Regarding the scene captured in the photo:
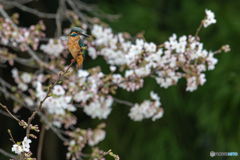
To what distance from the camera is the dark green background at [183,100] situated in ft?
9.62

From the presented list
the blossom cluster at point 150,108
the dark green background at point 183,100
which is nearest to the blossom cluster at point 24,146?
the blossom cluster at point 150,108

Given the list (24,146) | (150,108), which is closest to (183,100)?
(150,108)

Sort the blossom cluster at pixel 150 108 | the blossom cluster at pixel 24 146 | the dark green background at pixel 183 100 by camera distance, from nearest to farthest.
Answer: the blossom cluster at pixel 24 146, the blossom cluster at pixel 150 108, the dark green background at pixel 183 100

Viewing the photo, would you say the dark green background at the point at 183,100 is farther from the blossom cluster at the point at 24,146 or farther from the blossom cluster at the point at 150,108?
the blossom cluster at the point at 24,146

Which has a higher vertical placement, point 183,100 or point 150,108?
point 183,100

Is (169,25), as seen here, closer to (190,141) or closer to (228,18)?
(228,18)

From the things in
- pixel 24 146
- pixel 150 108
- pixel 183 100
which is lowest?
pixel 24 146

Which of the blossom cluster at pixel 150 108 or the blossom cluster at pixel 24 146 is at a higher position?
the blossom cluster at pixel 150 108

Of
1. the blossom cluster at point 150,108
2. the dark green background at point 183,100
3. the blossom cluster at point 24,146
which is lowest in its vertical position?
the blossom cluster at point 24,146

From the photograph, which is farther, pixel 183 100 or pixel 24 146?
pixel 183 100

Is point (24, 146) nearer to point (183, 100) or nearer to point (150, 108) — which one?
point (150, 108)

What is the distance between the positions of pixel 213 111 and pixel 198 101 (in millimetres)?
190

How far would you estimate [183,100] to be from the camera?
3225mm

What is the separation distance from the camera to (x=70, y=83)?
6.28 feet
